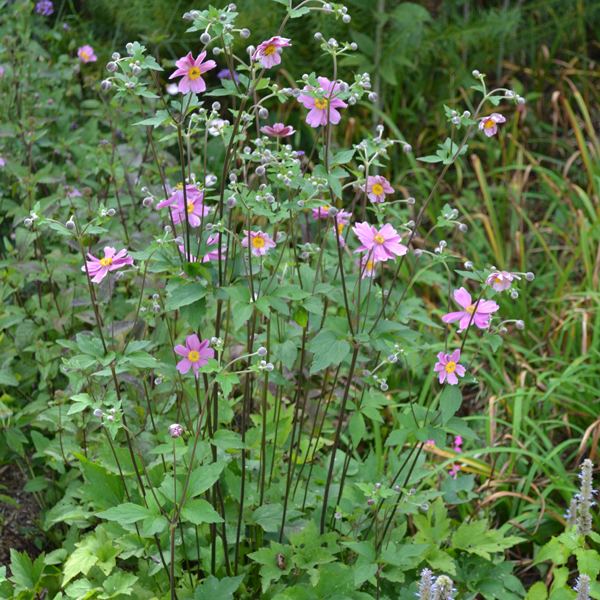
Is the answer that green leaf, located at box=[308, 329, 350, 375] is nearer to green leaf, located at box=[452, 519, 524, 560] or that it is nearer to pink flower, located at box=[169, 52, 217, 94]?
pink flower, located at box=[169, 52, 217, 94]

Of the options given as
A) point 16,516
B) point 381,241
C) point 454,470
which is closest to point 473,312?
point 381,241

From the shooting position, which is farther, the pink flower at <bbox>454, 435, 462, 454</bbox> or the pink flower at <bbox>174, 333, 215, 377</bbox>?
the pink flower at <bbox>454, 435, 462, 454</bbox>

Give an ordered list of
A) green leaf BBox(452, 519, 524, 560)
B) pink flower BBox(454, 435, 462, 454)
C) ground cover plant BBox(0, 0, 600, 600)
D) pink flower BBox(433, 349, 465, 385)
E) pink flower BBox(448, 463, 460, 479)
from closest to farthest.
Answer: ground cover plant BBox(0, 0, 600, 600), pink flower BBox(433, 349, 465, 385), green leaf BBox(452, 519, 524, 560), pink flower BBox(448, 463, 460, 479), pink flower BBox(454, 435, 462, 454)

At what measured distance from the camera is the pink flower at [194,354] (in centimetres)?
165

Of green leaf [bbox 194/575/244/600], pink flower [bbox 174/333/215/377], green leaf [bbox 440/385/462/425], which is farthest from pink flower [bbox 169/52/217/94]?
green leaf [bbox 194/575/244/600]

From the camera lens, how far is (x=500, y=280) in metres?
1.69

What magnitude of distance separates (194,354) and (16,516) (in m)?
0.96

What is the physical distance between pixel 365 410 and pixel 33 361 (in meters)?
1.03

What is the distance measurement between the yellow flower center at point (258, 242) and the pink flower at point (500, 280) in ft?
1.37

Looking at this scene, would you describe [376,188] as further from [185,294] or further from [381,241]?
[185,294]

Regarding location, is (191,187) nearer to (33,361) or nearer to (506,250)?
(33,361)

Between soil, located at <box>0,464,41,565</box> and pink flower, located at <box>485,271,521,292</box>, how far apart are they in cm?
125

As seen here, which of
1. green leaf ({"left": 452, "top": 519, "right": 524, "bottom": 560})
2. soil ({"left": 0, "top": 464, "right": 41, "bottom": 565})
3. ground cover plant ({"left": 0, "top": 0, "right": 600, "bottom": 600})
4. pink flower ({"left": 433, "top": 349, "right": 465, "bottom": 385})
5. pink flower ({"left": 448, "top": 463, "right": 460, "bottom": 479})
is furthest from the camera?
pink flower ({"left": 448, "top": 463, "right": 460, "bottom": 479})

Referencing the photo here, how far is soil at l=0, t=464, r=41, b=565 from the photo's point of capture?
2.22 m
